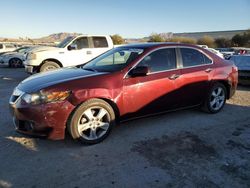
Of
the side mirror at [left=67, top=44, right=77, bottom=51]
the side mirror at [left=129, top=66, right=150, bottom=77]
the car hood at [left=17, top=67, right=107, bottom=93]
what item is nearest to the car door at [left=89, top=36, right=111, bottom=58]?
the side mirror at [left=67, top=44, right=77, bottom=51]

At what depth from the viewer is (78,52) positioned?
10945 mm

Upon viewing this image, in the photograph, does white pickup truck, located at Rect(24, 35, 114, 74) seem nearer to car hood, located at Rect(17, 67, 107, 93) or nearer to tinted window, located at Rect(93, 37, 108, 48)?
tinted window, located at Rect(93, 37, 108, 48)

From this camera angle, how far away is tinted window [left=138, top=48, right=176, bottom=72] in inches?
196

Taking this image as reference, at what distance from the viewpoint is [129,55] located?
507cm

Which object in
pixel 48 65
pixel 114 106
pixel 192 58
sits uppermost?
pixel 192 58

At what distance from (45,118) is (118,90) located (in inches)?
49.2

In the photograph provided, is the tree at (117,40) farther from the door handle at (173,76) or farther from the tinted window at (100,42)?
the door handle at (173,76)

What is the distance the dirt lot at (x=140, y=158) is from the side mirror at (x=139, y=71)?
105cm

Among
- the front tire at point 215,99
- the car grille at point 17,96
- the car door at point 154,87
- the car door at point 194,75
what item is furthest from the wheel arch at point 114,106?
the front tire at point 215,99

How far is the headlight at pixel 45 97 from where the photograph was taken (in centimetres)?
397

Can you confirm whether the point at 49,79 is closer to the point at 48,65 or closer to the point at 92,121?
the point at 92,121

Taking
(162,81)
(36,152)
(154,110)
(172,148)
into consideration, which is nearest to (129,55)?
(162,81)

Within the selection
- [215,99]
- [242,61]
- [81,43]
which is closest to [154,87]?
[215,99]

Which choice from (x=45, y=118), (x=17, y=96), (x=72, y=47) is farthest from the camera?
(x=72, y=47)
